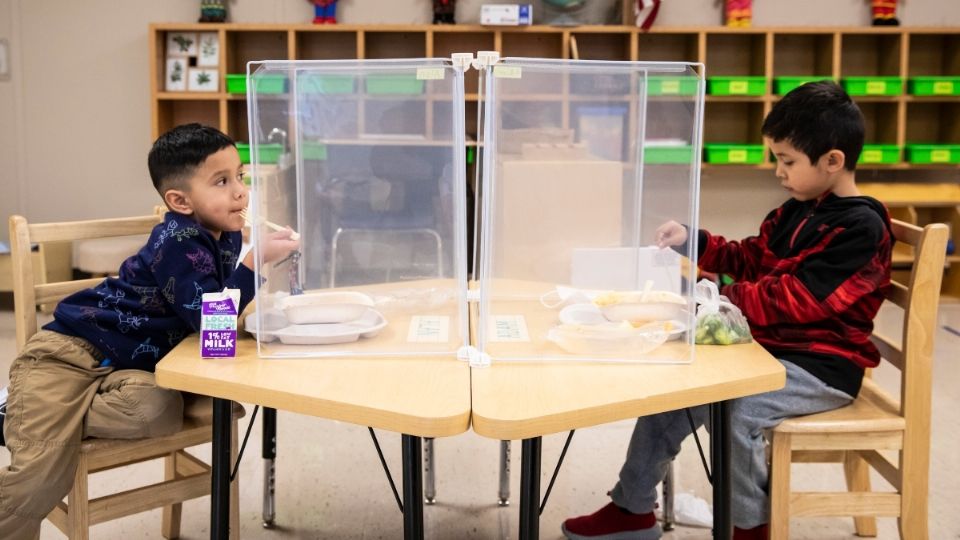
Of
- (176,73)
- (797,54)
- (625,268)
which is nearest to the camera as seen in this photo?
(625,268)

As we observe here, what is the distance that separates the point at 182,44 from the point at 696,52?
264 cm

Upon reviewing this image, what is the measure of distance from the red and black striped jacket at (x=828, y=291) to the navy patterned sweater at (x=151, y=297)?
3.13 feet

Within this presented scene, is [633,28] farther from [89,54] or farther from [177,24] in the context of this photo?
[89,54]

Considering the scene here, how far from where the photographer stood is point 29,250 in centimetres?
193

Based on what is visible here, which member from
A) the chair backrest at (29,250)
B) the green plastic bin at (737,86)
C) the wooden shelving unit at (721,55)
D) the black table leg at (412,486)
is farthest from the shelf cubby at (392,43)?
the black table leg at (412,486)

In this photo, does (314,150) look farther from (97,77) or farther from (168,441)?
(97,77)

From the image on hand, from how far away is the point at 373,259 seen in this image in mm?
1711

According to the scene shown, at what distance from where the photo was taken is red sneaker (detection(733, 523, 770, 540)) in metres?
1.85

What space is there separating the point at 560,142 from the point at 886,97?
4067 mm

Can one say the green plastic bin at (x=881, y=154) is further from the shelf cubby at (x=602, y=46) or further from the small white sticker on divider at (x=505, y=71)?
the small white sticker on divider at (x=505, y=71)

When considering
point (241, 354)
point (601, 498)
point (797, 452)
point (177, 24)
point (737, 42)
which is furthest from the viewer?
point (737, 42)

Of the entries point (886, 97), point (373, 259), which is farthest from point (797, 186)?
point (886, 97)

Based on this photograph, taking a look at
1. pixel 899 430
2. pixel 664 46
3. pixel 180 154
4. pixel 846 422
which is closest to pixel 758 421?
pixel 846 422

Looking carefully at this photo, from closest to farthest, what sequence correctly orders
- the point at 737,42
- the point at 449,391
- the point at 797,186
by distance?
1. the point at 449,391
2. the point at 797,186
3. the point at 737,42
